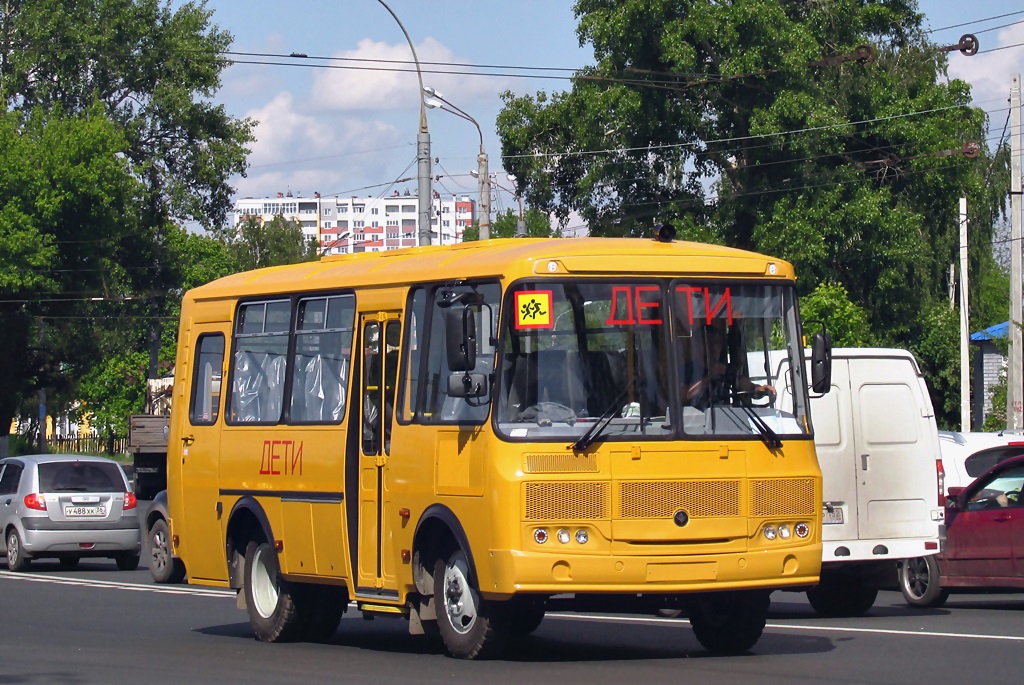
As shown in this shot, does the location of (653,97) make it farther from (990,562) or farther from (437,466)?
(437,466)

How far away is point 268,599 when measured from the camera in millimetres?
13266

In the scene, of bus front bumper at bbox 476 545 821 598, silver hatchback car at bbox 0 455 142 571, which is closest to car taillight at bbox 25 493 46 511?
silver hatchback car at bbox 0 455 142 571

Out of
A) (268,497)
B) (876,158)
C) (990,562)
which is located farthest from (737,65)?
(268,497)

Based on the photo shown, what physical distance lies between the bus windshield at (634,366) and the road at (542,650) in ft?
5.03

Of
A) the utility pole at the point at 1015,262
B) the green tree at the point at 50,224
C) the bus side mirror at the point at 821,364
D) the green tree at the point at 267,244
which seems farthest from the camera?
the green tree at the point at 267,244

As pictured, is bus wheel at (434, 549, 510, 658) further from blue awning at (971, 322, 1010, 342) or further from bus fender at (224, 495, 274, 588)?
blue awning at (971, 322, 1010, 342)

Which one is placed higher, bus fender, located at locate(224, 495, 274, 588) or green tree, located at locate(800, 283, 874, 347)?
green tree, located at locate(800, 283, 874, 347)

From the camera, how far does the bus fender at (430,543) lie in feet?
35.3

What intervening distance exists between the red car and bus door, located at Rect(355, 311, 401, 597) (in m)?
6.20

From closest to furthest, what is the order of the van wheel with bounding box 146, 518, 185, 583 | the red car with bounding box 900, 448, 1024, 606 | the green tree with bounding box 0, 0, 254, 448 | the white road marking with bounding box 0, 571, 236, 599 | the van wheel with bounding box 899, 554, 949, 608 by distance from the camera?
the red car with bounding box 900, 448, 1024, 606, the van wheel with bounding box 899, 554, 949, 608, the white road marking with bounding box 0, 571, 236, 599, the van wheel with bounding box 146, 518, 185, 583, the green tree with bounding box 0, 0, 254, 448

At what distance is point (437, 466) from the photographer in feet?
35.8

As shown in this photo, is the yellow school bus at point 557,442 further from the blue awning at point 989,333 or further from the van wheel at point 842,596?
the blue awning at point 989,333

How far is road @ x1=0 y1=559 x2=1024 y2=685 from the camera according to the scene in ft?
A: 33.7

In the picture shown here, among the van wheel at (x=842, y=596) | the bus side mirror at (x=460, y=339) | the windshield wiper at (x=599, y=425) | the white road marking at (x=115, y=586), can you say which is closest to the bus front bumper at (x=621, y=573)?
the windshield wiper at (x=599, y=425)
